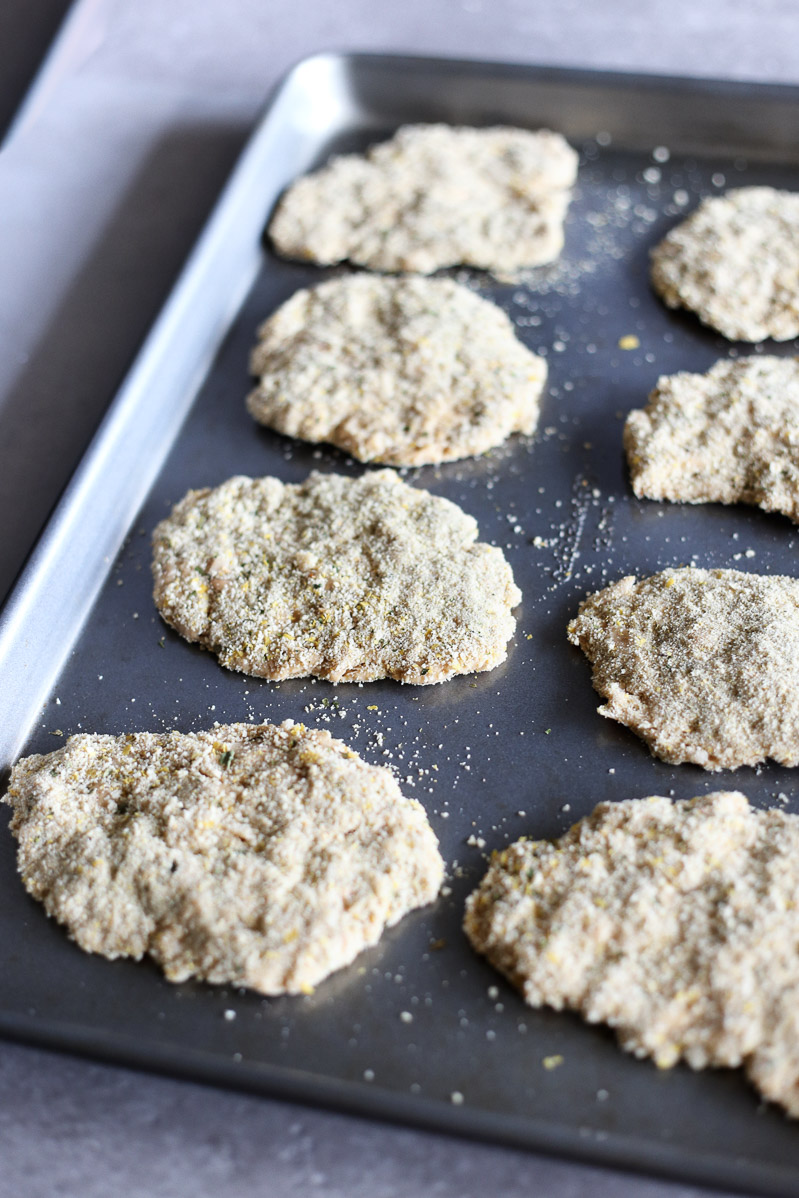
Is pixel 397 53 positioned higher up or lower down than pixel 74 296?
higher up

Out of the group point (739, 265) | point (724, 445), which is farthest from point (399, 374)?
point (739, 265)

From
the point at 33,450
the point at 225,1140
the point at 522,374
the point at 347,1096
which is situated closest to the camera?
the point at 347,1096

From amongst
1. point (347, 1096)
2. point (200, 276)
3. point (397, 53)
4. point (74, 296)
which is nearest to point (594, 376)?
point (200, 276)

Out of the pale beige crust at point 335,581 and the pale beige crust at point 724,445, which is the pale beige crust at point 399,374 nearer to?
the pale beige crust at point 335,581

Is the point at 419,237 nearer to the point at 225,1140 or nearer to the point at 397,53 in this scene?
the point at 397,53

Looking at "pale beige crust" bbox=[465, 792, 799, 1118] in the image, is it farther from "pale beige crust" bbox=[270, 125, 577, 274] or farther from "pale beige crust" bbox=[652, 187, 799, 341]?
"pale beige crust" bbox=[270, 125, 577, 274]

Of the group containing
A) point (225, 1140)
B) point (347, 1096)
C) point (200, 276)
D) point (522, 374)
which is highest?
point (200, 276)
